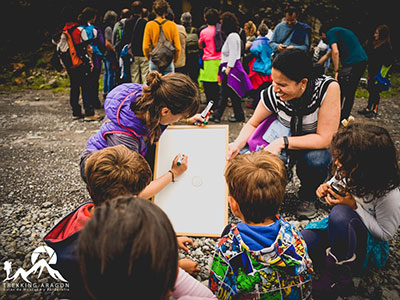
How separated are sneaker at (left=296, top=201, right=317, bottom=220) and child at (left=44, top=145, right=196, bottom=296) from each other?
1592 millimetres

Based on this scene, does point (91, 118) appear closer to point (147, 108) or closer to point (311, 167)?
point (147, 108)

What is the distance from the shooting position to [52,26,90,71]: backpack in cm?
415

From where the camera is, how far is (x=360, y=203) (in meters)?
1.68

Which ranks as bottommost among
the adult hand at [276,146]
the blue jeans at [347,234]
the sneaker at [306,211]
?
the sneaker at [306,211]

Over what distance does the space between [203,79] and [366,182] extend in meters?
3.59

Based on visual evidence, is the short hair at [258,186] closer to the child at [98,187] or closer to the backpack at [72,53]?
the child at [98,187]

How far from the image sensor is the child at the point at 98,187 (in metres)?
1.27

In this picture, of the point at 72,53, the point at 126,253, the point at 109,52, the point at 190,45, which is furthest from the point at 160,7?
the point at 126,253

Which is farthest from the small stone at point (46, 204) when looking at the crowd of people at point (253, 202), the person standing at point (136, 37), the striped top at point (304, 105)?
the person standing at point (136, 37)

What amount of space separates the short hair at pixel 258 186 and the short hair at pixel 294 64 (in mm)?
904

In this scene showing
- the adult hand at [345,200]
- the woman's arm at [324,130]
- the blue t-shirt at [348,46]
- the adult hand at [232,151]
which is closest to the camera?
the adult hand at [345,200]

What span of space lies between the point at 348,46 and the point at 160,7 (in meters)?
2.89

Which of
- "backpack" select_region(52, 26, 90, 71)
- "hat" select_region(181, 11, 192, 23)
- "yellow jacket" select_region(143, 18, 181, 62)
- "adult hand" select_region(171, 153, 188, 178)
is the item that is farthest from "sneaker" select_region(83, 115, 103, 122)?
"adult hand" select_region(171, 153, 188, 178)

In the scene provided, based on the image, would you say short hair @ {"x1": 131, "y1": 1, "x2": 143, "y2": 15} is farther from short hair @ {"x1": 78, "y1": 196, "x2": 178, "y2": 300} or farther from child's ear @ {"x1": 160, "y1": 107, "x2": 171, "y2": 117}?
short hair @ {"x1": 78, "y1": 196, "x2": 178, "y2": 300}
